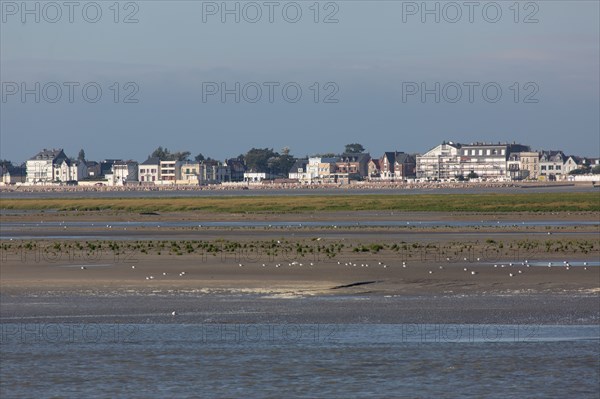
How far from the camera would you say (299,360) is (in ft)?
49.8

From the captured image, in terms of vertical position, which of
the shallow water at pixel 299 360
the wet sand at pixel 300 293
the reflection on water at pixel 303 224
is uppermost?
the reflection on water at pixel 303 224

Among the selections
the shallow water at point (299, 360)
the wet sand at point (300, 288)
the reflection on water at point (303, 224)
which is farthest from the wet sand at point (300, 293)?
the reflection on water at point (303, 224)

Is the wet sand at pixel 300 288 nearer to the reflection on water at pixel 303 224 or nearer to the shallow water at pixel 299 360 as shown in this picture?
the shallow water at pixel 299 360

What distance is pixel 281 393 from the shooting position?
519 inches

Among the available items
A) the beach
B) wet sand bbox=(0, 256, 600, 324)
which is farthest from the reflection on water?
wet sand bbox=(0, 256, 600, 324)

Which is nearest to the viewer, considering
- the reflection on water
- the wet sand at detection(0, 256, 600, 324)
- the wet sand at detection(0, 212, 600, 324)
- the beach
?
the beach

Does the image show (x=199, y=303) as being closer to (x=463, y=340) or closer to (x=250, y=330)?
(x=250, y=330)

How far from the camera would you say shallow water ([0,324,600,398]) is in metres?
13.4

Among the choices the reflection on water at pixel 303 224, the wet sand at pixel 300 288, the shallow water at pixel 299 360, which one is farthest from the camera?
the reflection on water at pixel 303 224

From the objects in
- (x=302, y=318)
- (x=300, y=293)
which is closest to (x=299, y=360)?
(x=302, y=318)

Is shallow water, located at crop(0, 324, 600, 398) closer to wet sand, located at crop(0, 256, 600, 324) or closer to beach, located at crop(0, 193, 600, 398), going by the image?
beach, located at crop(0, 193, 600, 398)

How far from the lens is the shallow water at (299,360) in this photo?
13375mm

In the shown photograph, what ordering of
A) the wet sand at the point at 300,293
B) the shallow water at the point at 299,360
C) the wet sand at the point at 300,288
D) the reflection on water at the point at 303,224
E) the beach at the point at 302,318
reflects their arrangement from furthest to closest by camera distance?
1. the reflection on water at the point at 303,224
2. the wet sand at the point at 300,288
3. the wet sand at the point at 300,293
4. the beach at the point at 302,318
5. the shallow water at the point at 299,360

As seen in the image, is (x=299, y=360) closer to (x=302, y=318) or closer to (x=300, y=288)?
(x=302, y=318)
